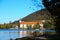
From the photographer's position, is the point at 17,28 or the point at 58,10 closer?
the point at 58,10

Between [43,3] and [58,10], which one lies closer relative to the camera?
[58,10]

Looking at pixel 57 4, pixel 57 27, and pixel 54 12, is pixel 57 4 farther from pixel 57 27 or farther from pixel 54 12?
pixel 57 27

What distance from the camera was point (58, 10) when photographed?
18672 mm

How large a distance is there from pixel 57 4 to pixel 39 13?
3.10m

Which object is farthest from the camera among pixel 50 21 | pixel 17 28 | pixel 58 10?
pixel 17 28

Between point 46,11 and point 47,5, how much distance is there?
1.19 m

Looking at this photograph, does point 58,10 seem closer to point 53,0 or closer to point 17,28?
point 53,0

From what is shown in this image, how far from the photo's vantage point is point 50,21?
70.5ft

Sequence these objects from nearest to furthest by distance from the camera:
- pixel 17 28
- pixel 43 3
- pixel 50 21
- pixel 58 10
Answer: pixel 58 10 < pixel 43 3 < pixel 50 21 < pixel 17 28

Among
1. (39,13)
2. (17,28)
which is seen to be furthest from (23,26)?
(39,13)

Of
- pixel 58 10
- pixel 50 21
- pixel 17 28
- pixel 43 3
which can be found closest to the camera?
pixel 58 10

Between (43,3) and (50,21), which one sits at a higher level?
(43,3)

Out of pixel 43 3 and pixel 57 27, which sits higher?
pixel 43 3

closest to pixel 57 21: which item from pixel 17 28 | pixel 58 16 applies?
pixel 58 16
